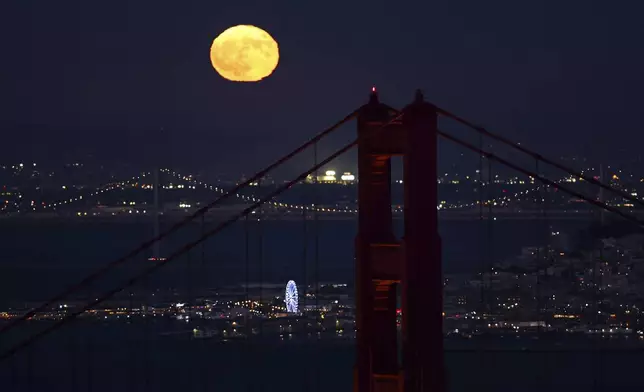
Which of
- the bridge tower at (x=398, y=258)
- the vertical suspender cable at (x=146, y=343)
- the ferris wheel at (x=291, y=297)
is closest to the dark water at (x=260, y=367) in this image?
the vertical suspender cable at (x=146, y=343)

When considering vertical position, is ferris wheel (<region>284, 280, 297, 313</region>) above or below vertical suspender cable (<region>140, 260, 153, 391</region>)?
above

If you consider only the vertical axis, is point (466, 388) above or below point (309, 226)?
below

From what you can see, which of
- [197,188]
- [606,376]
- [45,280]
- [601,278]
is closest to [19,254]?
[45,280]

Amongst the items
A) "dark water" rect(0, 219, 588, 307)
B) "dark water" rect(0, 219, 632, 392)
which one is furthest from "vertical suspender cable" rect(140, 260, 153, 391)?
"dark water" rect(0, 219, 588, 307)

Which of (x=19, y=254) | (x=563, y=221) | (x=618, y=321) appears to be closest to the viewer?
(x=618, y=321)

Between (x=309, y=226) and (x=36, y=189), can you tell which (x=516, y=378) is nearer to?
(x=36, y=189)

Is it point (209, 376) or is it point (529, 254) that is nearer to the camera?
point (209, 376)

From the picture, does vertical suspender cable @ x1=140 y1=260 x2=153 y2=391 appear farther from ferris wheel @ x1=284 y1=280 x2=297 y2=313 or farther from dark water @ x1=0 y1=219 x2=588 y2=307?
dark water @ x1=0 y1=219 x2=588 y2=307
